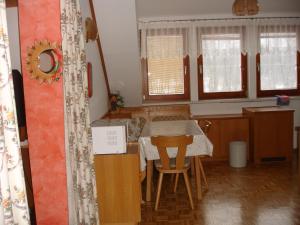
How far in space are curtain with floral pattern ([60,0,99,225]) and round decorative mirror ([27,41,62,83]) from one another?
67mm

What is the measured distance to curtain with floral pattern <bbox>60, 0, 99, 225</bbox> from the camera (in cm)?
228

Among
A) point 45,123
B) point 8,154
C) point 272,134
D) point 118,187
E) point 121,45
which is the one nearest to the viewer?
point 8,154

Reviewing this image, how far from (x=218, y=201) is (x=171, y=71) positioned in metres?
2.49

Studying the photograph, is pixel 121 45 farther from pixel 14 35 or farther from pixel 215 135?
pixel 14 35

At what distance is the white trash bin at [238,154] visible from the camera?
4.94 meters

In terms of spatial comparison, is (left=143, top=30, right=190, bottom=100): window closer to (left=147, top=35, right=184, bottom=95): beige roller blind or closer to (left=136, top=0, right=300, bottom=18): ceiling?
(left=147, top=35, right=184, bottom=95): beige roller blind

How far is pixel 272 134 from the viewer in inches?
201

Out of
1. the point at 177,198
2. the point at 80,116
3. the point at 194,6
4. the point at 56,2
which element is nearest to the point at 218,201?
the point at 177,198

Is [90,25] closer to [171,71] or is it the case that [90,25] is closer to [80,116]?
[80,116]

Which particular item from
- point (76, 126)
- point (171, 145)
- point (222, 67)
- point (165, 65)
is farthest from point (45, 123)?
point (222, 67)

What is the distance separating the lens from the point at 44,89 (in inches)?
91.2

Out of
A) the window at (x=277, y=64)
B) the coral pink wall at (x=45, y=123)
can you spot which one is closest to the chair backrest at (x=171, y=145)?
the coral pink wall at (x=45, y=123)

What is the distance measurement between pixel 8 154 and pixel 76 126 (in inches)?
38.4

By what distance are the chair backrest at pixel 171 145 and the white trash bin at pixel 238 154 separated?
1.64 meters
